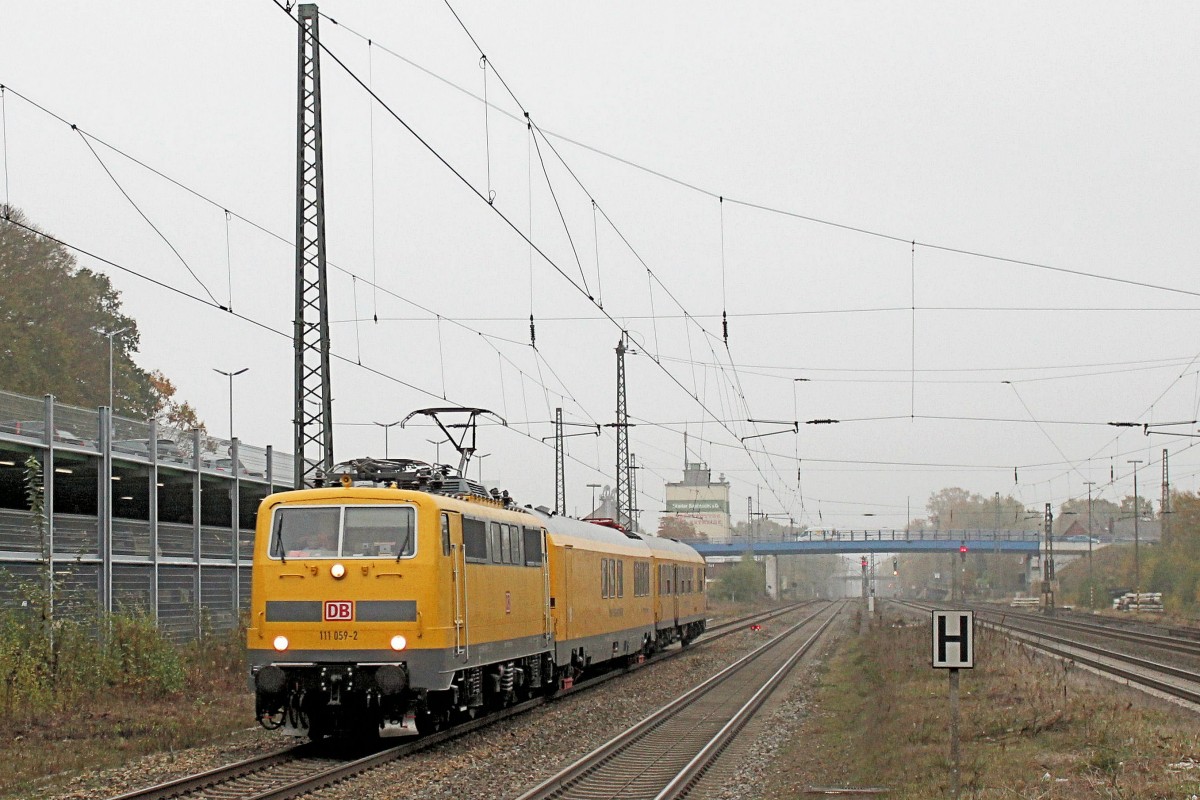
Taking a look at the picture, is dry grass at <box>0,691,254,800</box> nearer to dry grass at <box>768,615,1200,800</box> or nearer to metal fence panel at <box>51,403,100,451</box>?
dry grass at <box>768,615,1200,800</box>

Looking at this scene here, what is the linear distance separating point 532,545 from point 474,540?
3.72 meters

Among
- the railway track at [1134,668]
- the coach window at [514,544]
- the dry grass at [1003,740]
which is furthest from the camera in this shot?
the railway track at [1134,668]

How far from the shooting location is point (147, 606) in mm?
32750

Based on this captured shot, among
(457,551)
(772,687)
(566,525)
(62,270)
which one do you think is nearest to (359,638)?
(457,551)

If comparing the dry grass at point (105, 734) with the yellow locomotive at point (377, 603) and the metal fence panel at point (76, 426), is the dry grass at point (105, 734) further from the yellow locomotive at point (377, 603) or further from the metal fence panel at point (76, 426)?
the metal fence panel at point (76, 426)

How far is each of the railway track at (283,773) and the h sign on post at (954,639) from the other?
651cm

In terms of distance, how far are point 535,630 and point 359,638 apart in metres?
6.15

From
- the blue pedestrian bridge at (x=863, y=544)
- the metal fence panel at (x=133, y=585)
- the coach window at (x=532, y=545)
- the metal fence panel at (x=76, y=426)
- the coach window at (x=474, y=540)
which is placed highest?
the metal fence panel at (x=76, y=426)

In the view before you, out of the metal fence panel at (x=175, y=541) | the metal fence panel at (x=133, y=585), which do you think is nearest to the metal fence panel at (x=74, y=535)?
the metal fence panel at (x=133, y=585)

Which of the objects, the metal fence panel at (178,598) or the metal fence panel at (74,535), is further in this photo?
the metal fence panel at (178,598)

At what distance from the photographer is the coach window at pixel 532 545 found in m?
22.4

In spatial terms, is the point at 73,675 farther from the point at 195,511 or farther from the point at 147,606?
the point at 195,511

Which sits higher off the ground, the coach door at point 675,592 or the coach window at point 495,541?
the coach window at point 495,541

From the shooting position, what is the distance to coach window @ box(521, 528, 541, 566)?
22.4 m
